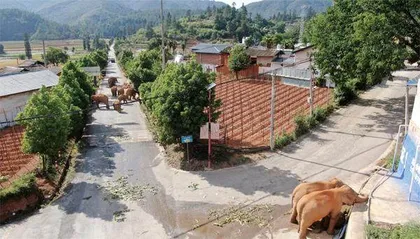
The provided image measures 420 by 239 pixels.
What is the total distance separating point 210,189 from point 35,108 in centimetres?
908

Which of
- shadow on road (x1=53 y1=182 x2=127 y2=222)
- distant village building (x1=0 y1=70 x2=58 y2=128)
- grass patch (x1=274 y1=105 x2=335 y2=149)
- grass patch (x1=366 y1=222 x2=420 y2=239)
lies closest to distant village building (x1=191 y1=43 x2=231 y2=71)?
distant village building (x1=0 y1=70 x2=58 y2=128)

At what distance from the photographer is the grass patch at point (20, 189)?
14.7 meters

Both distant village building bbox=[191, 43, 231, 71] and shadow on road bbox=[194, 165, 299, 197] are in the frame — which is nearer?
shadow on road bbox=[194, 165, 299, 197]

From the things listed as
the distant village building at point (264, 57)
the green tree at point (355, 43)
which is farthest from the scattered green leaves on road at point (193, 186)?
the distant village building at point (264, 57)

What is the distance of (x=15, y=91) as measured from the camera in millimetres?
30766

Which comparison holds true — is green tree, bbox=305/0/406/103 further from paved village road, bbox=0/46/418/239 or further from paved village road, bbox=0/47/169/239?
paved village road, bbox=0/47/169/239

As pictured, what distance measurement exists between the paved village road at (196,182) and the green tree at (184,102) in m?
2.25

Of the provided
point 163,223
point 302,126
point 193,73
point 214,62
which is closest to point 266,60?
point 214,62

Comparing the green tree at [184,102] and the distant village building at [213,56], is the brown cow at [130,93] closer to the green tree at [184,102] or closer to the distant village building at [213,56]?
the distant village building at [213,56]

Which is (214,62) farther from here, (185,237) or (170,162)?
(185,237)

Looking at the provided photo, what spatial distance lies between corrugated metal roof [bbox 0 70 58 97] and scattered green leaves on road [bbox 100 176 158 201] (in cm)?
1778

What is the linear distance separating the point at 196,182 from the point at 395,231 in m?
9.49

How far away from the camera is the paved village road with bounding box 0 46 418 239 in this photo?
13.3 m

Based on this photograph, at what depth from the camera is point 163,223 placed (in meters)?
13.6
